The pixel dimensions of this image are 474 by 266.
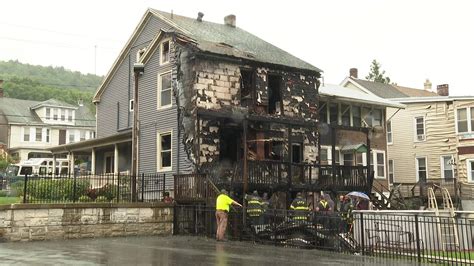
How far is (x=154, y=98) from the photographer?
85.6 feet

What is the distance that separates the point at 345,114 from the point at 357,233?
17210mm

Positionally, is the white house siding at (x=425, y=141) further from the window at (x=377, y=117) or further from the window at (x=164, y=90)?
the window at (x=164, y=90)

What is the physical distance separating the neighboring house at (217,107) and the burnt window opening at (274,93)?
0.16 ft

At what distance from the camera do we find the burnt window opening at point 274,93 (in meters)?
26.1

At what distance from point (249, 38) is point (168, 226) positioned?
13091 millimetres

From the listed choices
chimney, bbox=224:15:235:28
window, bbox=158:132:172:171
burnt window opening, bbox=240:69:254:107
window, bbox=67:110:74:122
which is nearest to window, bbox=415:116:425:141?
chimney, bbox=224:15:235:28

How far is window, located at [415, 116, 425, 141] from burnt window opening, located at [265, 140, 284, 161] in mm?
16391

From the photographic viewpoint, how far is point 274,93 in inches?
1038

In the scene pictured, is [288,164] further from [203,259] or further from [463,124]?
[463,124]

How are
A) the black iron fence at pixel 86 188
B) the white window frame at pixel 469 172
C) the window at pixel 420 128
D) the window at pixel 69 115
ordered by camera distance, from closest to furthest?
the black iron fence at pixel 86 188
the white window frame at pixel 469 172
the window at pixel 420 128
the window at pixel 69 115

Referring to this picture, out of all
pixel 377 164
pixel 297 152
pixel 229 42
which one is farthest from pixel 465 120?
pixel 229 42

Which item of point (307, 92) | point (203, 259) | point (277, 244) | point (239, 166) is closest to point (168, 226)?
point (239, 166)

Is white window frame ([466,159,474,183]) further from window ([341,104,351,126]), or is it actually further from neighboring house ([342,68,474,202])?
window ([341,104,351,126])

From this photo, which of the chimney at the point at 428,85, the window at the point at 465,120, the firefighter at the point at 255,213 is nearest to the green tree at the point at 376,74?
the chimney at the point at 428,85
